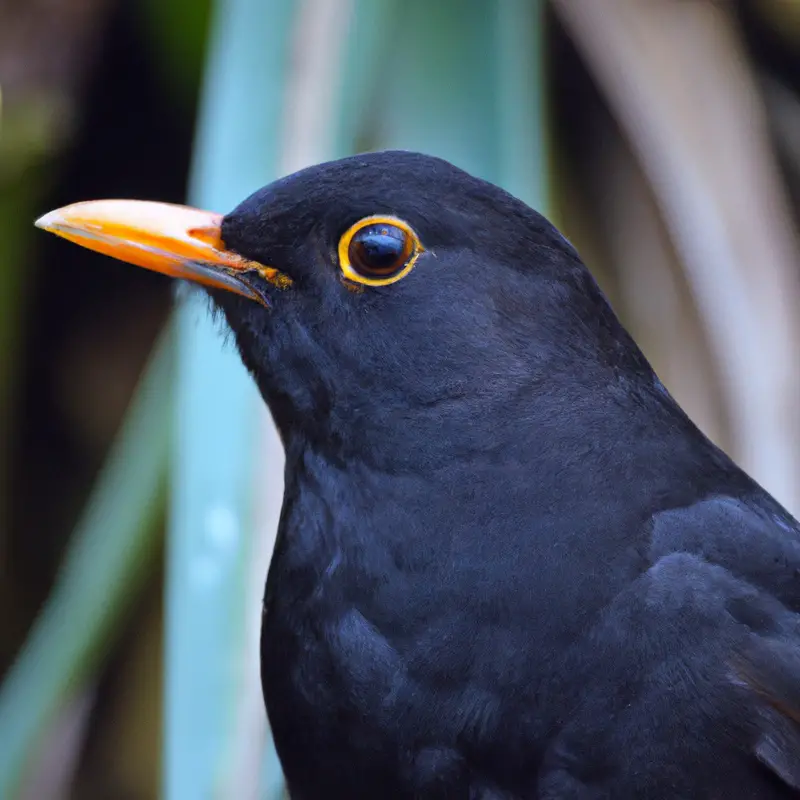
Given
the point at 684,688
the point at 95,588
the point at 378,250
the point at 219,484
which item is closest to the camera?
Result: the point at 684,688

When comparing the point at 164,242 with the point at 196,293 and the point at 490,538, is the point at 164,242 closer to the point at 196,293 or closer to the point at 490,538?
the point at 196,293

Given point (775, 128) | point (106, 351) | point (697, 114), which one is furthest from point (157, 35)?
point (775, 128)

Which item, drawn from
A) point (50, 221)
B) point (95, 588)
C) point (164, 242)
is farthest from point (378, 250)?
point (95, 588)

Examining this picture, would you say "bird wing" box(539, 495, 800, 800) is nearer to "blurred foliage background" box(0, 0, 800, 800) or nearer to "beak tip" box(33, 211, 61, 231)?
"blurred foliage background" box(0, 0, 800, 800)

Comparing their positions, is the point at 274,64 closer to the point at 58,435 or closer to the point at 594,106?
the point at 594,106

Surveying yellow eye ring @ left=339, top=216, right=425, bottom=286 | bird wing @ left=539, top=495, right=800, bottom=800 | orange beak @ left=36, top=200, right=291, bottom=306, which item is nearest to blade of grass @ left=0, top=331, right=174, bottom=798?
orange beak @ left=36, top=200, right=291, bottom=306
